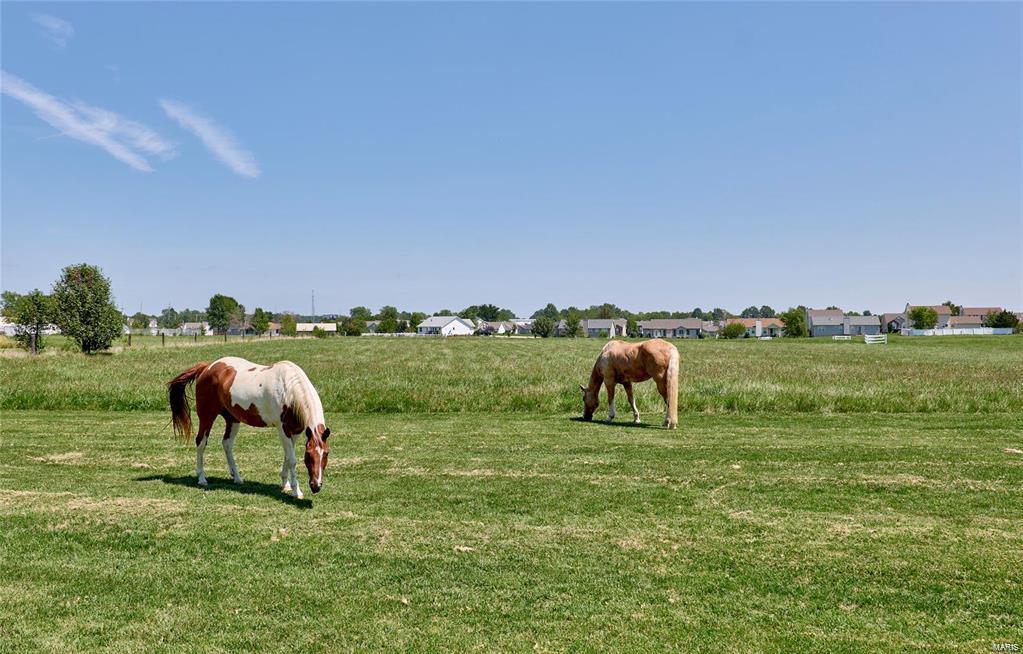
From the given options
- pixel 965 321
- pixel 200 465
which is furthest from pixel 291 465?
pixel 965 321

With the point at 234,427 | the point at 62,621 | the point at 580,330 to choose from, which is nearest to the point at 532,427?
the point at 234,427

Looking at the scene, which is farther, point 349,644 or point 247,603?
point 247,603

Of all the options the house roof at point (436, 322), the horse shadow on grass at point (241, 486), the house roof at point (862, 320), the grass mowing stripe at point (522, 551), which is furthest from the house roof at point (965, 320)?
the horse shadow on grass at point (241, 486)

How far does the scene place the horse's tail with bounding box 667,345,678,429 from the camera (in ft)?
54.0

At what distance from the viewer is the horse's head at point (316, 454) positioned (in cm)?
899

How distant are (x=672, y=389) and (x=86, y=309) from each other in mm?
59841

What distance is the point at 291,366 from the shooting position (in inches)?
390

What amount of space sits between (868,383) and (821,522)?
18516mm

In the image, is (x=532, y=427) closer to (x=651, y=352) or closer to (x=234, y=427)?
→ (x=651, y=352)

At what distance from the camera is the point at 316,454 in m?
9.07

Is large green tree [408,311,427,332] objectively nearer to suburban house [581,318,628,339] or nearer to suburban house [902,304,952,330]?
suburban house [581,318,628,339]

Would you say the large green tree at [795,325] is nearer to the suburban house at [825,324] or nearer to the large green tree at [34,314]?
the suburban house at [825,324]

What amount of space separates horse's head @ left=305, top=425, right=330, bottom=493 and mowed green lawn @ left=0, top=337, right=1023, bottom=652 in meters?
0.36

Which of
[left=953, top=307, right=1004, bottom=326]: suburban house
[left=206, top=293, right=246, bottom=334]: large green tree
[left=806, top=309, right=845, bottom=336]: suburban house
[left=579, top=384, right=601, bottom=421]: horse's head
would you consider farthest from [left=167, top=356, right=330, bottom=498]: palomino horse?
[left=953, top=307, right=1004, bottom=326]: suburban house
